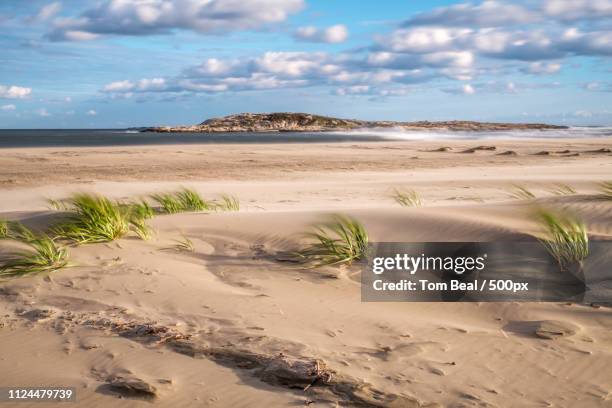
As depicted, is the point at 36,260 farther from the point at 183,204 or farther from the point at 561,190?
the point at 561,190

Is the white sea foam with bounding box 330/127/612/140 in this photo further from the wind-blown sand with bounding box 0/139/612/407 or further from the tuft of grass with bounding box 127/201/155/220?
the wind-blown sand with bounding box 0/139/612/407

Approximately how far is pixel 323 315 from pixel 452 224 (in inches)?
94.2

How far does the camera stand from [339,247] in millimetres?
5668

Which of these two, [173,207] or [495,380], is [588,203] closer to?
[495,380]

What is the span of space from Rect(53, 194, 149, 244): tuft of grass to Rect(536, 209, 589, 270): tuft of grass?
404 centimetres

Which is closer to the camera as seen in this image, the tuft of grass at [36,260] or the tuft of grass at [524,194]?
the tuft of grass at [36,260]

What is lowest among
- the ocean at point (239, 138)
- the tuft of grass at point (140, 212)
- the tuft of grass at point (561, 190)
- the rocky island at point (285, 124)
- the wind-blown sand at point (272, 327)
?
the wind-blown sand at point (272, 327)

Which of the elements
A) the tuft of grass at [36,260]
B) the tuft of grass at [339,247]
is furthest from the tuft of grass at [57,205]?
the tuft of grass at [339,247]

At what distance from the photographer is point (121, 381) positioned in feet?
10.8

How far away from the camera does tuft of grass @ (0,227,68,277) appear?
5.18 m

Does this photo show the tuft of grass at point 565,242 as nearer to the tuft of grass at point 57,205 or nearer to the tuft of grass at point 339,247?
the tuft of grass at point 339,247

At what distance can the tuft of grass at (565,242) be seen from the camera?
5.14 meters

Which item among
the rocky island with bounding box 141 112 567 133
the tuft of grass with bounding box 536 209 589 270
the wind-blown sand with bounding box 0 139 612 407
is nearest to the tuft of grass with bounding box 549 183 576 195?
the wind-blown sand with bounding box 0 139 612 407

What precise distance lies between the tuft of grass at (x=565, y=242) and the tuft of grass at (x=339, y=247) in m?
1.69
